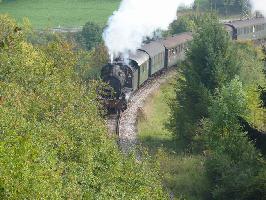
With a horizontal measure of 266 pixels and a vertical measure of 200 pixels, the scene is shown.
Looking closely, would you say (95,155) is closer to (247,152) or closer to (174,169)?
(247,152)

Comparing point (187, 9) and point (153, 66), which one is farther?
point (187, 9)

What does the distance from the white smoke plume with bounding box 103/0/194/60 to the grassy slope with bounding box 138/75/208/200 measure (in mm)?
6017

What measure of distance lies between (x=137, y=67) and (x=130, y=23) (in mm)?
6807

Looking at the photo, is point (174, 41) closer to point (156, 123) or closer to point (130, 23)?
point (130, 23)

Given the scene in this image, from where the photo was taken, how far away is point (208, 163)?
25.0m

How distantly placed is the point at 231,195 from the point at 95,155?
22.7 feet

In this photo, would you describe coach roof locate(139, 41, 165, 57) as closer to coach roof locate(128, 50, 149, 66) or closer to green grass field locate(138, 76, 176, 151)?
coach roof locate(128, 50, 149, 66)

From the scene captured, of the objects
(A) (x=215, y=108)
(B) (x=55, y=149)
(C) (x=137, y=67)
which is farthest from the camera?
(C) (x=137, y=67)

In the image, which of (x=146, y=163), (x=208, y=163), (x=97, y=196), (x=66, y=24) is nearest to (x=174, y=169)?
(x=208, y=163)

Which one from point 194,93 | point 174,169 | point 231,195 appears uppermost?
point 194,93

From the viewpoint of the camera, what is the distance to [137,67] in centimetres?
3906

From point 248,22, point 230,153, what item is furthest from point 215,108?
point 248,22

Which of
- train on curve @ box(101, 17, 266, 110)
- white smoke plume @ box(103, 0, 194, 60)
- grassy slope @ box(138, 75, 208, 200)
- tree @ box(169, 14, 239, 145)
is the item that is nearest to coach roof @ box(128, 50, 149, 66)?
train on curve @ box(101, 17, 266, 110)

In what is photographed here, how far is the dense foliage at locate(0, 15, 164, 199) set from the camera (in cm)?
1324
